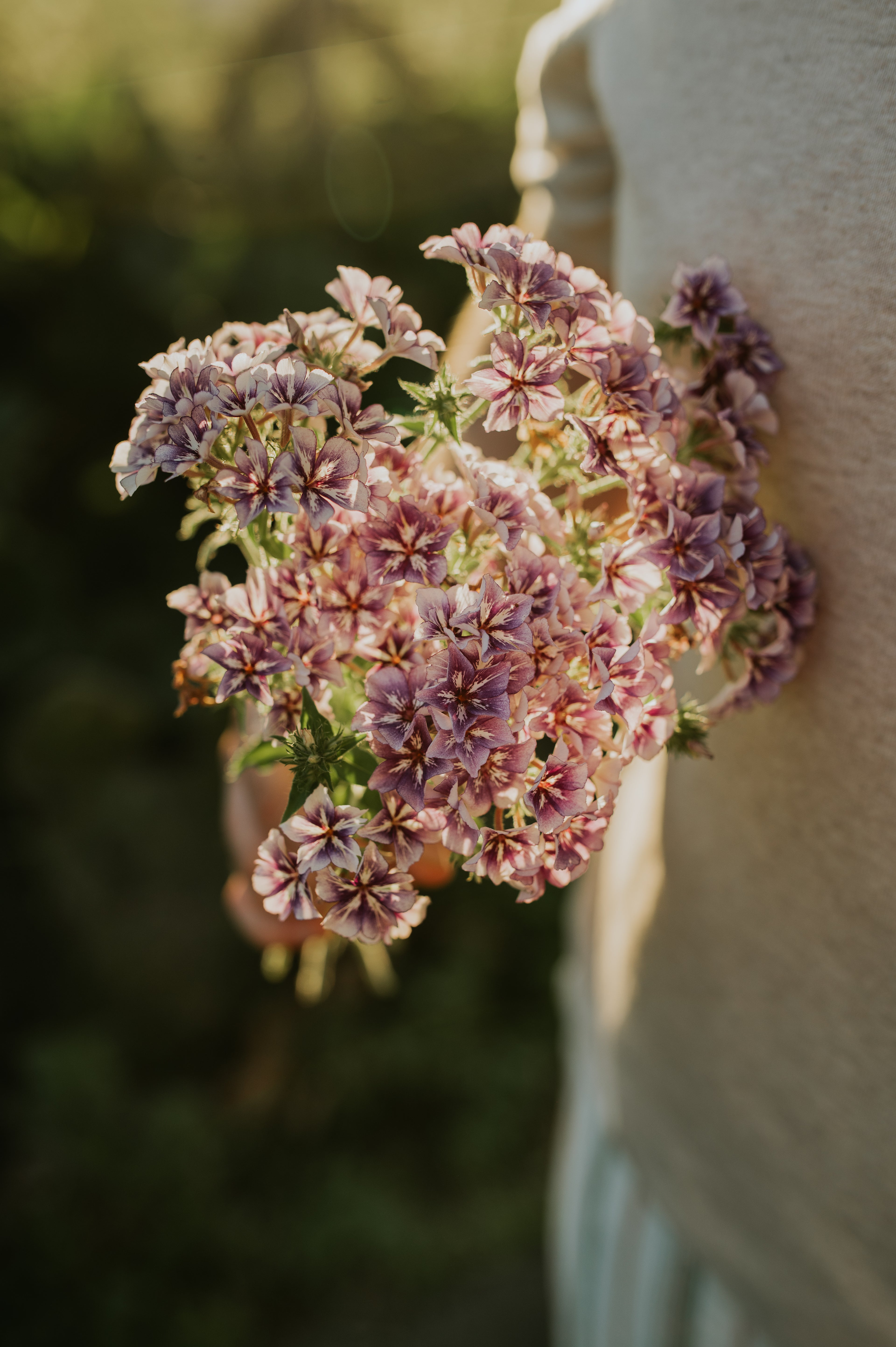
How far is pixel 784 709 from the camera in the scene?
60 cm

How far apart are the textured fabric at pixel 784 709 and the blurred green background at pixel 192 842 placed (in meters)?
1.32

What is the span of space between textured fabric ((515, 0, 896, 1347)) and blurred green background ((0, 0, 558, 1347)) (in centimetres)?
132

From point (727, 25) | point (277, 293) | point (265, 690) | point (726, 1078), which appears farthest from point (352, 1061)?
point (727, 25)

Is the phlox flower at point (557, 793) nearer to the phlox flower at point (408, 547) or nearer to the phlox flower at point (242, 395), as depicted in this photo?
the phlox flower at point (408, 547)

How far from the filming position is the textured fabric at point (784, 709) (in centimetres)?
51

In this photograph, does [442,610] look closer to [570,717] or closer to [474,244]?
[570,717]

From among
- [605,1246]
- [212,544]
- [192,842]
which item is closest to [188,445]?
[212,544]

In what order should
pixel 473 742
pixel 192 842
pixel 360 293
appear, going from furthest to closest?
pixel 192 842, pixel 360 293, pixel 473 742

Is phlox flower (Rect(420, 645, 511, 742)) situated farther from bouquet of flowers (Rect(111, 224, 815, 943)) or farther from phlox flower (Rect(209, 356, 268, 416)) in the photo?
phlox flower (Rect(209, 356, 268, 416))

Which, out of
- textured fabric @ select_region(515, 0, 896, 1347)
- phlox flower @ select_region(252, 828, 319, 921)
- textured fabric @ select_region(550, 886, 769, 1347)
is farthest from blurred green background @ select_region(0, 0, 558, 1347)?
phlox flower @ select_region(252, 828, 319, 921)

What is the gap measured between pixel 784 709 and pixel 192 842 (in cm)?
191

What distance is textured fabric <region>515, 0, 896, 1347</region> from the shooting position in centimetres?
51

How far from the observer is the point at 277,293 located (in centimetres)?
210

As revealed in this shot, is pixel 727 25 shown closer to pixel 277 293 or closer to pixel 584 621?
pixel 584 621
